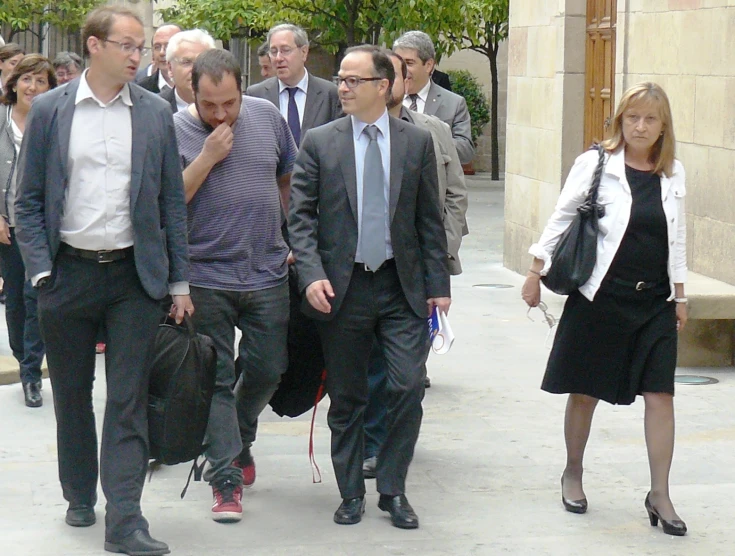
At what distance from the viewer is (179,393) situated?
17.1 ft

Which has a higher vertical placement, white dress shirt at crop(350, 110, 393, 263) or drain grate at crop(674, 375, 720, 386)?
white dress shirt at crop(350, 110, 393, 263)

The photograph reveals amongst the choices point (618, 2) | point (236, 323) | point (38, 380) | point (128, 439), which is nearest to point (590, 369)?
point (236, 323)

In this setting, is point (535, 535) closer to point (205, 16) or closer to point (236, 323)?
point (236, 323)

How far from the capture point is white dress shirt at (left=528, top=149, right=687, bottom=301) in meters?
5.45

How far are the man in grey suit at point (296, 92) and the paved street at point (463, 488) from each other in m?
1.63

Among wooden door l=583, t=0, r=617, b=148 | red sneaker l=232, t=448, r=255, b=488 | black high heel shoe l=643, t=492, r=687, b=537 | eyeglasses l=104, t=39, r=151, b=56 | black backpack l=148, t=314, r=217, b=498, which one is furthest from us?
wooden door l=583, t=0, r=617, b=148

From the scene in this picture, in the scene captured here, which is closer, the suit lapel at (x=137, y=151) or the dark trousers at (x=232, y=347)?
the suit lapel at (x=137, y=151)

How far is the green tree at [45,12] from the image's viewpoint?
24.3 m

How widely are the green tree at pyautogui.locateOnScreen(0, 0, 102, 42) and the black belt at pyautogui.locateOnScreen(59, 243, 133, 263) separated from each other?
20.0 metres

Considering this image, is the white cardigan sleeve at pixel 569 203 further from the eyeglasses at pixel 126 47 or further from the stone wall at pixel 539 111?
the stone wall at pixel 539 111

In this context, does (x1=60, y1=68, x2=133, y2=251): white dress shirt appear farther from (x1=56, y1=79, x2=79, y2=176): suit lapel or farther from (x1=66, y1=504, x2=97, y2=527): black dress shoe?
(x1=66, y1=504, x2=97, y2=527): black dress shoe

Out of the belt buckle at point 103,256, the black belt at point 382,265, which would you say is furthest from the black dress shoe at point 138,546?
the black belt at point 382,265

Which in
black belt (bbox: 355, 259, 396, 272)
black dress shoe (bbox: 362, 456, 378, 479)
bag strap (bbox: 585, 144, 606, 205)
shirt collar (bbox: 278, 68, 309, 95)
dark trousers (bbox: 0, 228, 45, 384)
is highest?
shirt collar (bbox: 278, 68, 309, 95)

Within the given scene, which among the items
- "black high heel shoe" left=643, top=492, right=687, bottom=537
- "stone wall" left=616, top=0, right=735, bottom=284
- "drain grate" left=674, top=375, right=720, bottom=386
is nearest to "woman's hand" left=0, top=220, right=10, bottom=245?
"black high heel shoe" left=643, top=492, right=687, bottom=537
